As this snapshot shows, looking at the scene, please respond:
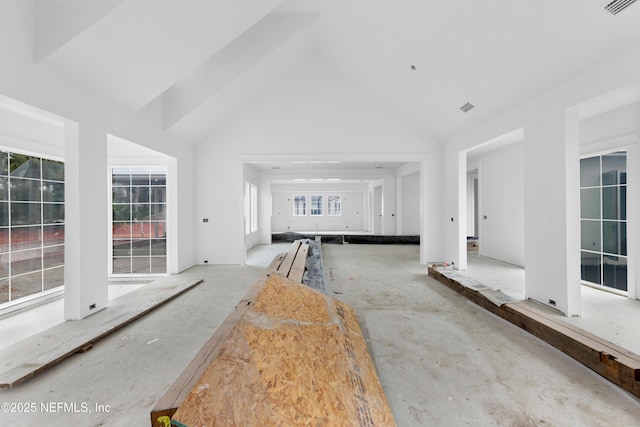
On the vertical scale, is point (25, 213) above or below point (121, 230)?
above

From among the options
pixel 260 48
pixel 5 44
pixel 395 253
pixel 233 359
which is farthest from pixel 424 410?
pixel 395 253

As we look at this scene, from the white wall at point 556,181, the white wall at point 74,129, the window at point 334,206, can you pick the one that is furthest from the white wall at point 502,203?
the window at point 334,206

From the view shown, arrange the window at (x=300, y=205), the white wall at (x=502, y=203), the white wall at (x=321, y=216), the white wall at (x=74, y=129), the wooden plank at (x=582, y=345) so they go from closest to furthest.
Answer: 1. the wooden plank at (x=582, y=345)
2. the white wall at (x=74, y=129)
3. the white wall at (x=502, y=203)
4. the white wall at (x=321, y=216)
5. the window at (x=300, y=205)

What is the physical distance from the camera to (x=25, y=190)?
350cm

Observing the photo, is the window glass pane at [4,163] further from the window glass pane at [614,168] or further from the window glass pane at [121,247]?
the window glass pane at [614,168]

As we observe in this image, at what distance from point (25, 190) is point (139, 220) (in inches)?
66.6

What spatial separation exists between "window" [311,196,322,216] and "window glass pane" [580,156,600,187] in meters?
10.7

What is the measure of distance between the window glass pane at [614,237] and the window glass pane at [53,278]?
8.19 metres

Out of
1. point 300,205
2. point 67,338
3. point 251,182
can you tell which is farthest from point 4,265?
point 300,205

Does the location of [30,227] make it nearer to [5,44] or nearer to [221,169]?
[5,44]

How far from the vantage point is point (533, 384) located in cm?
192

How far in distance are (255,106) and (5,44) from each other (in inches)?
153

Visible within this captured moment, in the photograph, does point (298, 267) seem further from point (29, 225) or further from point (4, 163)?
point (4, 163)

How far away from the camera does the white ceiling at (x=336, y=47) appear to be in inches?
98.3
